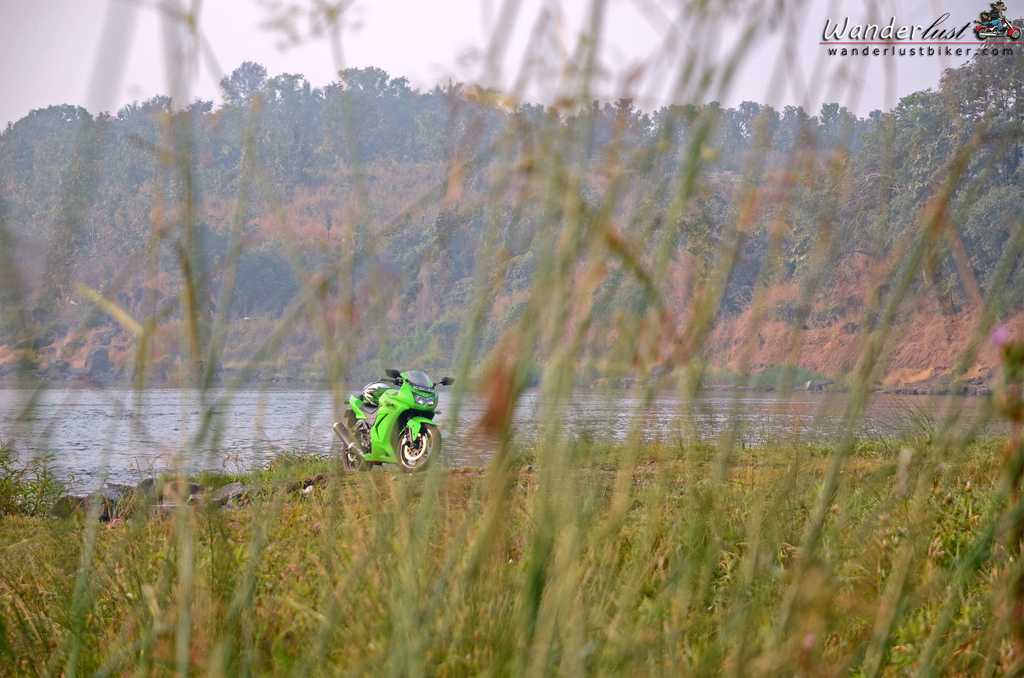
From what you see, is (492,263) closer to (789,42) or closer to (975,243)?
(789,42)

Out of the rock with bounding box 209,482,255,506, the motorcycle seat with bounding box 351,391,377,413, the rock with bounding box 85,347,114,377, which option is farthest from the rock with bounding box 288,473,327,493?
the rock with bounding box 85,347,114,377

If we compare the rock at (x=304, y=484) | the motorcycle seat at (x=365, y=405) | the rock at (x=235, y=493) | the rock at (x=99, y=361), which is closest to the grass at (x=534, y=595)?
the rock at (x=304, y=484)

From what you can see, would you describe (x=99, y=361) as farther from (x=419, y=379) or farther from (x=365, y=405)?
(x=419, y=379)

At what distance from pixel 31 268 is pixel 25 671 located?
0.86 meters

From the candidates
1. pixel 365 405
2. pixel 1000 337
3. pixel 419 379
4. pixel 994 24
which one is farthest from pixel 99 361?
pixel 1000 337

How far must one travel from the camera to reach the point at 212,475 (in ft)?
3.23

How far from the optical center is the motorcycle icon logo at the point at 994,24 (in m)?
1.02

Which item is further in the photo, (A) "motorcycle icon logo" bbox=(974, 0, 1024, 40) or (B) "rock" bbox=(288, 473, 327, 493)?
(B) "rock" bbox=(288, 473, 327, 493)

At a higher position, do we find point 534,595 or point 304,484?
point 534,595

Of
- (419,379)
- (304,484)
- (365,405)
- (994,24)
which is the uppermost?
(994,24)

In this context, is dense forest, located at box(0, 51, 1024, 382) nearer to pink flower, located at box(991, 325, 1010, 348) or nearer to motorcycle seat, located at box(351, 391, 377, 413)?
pink flower, located at box(991, 325, 1010, 348)

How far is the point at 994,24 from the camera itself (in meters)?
1.17

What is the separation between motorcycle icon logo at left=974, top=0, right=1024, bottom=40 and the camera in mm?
1019

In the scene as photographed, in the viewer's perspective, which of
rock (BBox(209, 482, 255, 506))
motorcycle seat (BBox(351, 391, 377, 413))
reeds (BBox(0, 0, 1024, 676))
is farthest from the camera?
motorcycle seat (BBox(351, 391, 377, 413))
